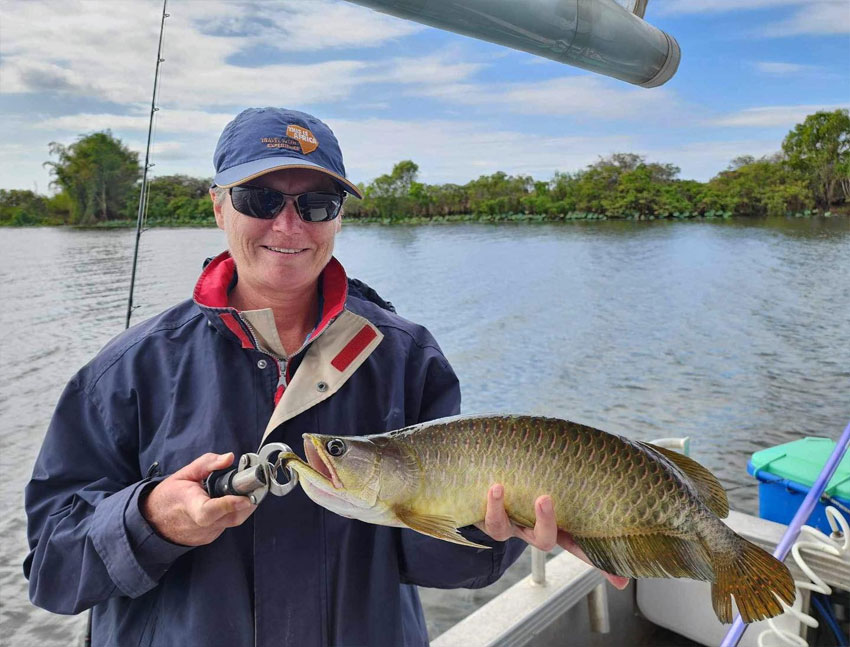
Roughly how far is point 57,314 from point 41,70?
17.4m

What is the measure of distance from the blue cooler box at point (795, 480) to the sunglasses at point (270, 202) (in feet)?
10.3

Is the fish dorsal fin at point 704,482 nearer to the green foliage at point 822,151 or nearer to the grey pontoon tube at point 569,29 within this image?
the grey pontoon tube at point 569,29

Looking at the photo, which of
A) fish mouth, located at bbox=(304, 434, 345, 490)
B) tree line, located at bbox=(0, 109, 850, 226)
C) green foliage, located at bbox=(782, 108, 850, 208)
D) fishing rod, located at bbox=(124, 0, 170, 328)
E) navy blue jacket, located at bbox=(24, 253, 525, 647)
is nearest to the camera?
fish mouth, located at bbox=(304, 434, 345, 490)

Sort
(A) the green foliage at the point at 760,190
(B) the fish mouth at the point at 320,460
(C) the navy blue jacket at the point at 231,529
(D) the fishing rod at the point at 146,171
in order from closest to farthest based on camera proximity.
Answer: (B) the fish mouth at the point at 320,460 → (C) the navy blue jacket at the point at 231,529 → (D) the fishing rod at the point at 146,171 → (A) the green foliage at the point at 760,190

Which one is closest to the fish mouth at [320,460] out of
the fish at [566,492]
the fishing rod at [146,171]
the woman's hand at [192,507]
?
the fish at [566,492]

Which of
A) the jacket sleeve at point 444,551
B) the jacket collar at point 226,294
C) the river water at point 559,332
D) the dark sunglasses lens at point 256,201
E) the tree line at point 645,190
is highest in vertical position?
the tree line at point 645,190

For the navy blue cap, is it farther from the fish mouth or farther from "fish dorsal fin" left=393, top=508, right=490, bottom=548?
"fish dorsal fin" left=393, top=508, right=490, bottom=548

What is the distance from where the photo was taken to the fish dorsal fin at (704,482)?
166 cm

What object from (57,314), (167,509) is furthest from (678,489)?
(57,314)

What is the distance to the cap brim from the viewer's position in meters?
1.66

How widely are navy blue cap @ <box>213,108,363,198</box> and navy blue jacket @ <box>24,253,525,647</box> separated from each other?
1.03 ft

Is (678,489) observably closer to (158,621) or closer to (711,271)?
(158,621)

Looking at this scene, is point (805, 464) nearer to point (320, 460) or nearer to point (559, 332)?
point (320, 460)

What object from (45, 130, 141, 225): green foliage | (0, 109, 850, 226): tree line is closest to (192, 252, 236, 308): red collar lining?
(45, 130, 141, 225): green foliage
